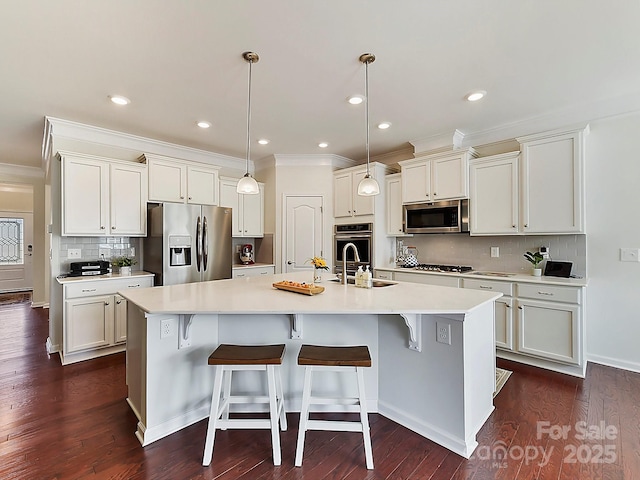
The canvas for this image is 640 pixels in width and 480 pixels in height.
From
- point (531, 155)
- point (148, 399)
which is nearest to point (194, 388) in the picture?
point (148, 399)

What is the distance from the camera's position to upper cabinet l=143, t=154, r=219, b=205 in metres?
3.93

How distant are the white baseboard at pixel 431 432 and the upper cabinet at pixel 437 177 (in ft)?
8.67

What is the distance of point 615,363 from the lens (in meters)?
3.06

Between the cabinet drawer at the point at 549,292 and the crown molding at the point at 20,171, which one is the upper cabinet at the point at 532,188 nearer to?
the cabinet drawer at the point at 549,292

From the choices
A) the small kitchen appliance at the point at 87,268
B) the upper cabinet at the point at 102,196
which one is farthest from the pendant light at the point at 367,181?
the small kitchen appliance at the point at 87,268

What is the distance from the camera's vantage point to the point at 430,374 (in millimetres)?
1988

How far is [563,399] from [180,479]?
2804 millimetres

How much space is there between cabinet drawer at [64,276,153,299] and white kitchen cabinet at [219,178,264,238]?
1467 millimetres

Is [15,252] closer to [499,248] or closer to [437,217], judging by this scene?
[437,217]

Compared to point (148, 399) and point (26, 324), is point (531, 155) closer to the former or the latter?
point (148, 399)

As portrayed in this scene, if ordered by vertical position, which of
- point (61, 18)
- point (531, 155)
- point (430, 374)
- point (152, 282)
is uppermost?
point (61, 18)

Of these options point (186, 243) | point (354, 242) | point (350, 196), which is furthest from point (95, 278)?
point (350, 196)

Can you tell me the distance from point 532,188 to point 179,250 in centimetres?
405

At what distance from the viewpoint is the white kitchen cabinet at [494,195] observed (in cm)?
343
